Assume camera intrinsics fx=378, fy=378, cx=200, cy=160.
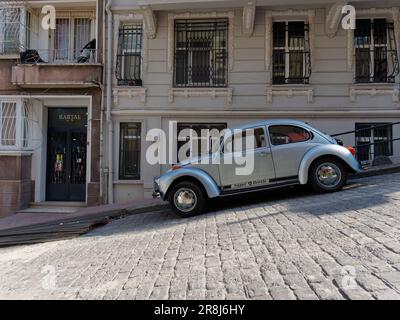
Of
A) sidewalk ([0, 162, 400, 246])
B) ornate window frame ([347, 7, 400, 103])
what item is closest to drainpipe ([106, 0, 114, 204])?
sidewalk ([0, 162, 400, 246])

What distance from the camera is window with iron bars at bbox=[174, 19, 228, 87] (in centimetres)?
1189

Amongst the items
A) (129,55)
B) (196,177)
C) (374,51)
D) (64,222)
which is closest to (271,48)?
(374,51)

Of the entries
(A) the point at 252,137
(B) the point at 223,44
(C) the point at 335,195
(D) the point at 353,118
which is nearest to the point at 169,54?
(B) the point at 223,44

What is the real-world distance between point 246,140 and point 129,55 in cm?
603

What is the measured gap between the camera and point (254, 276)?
3918mm

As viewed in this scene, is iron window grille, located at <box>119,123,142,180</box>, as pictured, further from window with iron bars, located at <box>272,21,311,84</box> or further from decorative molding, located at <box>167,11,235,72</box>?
window with iron bars, located at <box>272,21,311,84</box>

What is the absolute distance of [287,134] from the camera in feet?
26.7

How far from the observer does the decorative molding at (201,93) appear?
1160cm

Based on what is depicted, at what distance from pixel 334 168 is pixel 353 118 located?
13.7 feet

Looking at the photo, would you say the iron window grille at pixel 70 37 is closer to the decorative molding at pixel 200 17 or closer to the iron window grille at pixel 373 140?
the decorative molding at pixel 200 17

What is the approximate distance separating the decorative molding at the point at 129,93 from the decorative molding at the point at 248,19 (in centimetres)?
360

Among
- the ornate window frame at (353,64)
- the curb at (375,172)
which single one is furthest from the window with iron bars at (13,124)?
the ornate window frame at (353,64)

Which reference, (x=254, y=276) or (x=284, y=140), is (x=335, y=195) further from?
(x=254, y=276)

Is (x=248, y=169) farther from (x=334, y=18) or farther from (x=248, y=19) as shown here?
(x=334, y=18)
